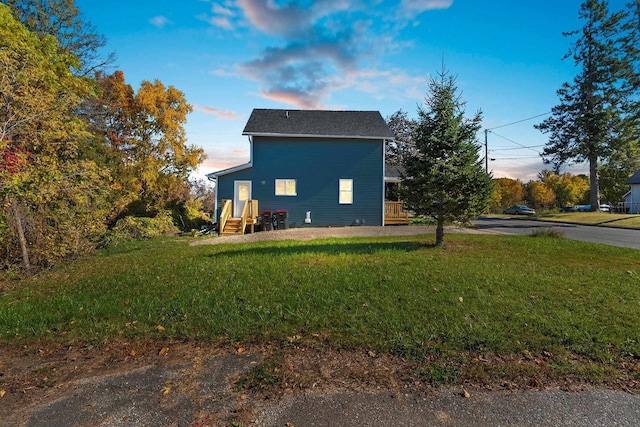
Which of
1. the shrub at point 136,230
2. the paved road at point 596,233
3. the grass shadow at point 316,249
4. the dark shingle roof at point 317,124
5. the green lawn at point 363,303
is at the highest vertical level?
the dark shingle roof at point 317,124

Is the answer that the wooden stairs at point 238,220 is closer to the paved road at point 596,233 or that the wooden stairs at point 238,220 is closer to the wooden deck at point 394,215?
the wooden deck at point 394,215

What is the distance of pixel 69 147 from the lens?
28.5 feet

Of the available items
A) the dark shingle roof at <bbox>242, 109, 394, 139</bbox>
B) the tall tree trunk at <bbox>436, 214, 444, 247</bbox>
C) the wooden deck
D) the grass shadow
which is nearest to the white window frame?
the dark shingle roof at <bbox>242, 109, 394, 139</bbox>

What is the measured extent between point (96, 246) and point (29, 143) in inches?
216

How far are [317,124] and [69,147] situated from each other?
1226 centimetres

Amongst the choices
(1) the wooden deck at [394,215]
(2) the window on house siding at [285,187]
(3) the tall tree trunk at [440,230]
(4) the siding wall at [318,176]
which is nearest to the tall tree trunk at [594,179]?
(1) the wooden deck at [394,215]

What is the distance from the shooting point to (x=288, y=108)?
19.8m

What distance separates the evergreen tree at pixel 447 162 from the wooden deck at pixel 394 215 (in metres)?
9.62

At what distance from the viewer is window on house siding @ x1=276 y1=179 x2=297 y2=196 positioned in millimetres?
17516

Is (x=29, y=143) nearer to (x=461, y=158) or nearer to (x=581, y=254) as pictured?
(x=461, y=158)

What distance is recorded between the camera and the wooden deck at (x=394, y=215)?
18.4m

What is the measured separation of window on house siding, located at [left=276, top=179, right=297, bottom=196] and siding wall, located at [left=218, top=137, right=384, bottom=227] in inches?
8.0

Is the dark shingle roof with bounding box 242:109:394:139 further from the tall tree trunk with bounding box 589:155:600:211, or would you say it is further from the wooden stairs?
the tall tree trunk with bounding box 589:155:600:211

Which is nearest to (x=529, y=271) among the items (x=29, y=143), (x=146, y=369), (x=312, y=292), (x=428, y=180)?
(x=428, y=180)
